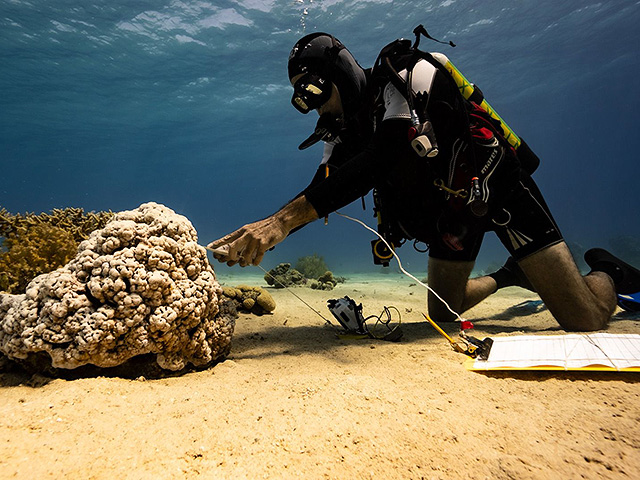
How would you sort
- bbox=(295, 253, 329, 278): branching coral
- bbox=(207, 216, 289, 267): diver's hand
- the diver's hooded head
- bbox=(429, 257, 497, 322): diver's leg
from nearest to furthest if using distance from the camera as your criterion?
bbox=(207, 216, 289, 267): diver's hand
the diver's hooded head
bbox=(429, 257, 497, 322): diver's leg
bbox=(295, 253, 329, 278): branching coral

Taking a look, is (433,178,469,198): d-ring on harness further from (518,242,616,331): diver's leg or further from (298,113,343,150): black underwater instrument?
(298,113,343,150): black underwater instrument

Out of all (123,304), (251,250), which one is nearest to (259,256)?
(251,250)

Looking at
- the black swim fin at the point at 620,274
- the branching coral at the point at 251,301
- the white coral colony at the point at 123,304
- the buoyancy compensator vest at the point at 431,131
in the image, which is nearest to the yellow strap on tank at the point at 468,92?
the buoyancy compensator vest at the point at 431,131

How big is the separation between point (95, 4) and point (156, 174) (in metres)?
76.5

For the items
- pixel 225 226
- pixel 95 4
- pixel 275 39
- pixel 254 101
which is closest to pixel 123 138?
pixel 254 101

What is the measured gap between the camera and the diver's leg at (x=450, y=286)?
3.95 metres

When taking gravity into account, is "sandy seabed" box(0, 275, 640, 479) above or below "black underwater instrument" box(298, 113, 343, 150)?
below

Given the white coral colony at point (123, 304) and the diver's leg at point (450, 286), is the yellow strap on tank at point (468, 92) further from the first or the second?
the white coral colony at point (123, 304)

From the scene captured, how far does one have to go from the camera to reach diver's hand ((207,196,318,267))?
2383 millimetres

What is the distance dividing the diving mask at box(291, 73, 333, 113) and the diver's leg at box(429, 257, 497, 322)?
2592mm

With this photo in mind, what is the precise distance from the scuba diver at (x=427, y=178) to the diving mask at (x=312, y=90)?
0.01 metres

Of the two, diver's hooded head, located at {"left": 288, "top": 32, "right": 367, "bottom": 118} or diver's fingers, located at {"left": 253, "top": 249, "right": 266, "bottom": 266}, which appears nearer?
diver's fingers, located at {"left": 253, "top": 249, "right": 266, "bottom": 266}

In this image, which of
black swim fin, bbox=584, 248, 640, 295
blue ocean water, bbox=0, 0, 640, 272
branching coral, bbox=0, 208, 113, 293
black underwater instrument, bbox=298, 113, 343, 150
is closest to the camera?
branching coral, bbox=0, 208, 113, 293

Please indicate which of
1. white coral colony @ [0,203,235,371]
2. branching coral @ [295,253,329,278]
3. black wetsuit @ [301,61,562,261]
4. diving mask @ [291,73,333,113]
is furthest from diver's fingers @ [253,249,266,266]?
branching coral @ [295,253,329,278]
